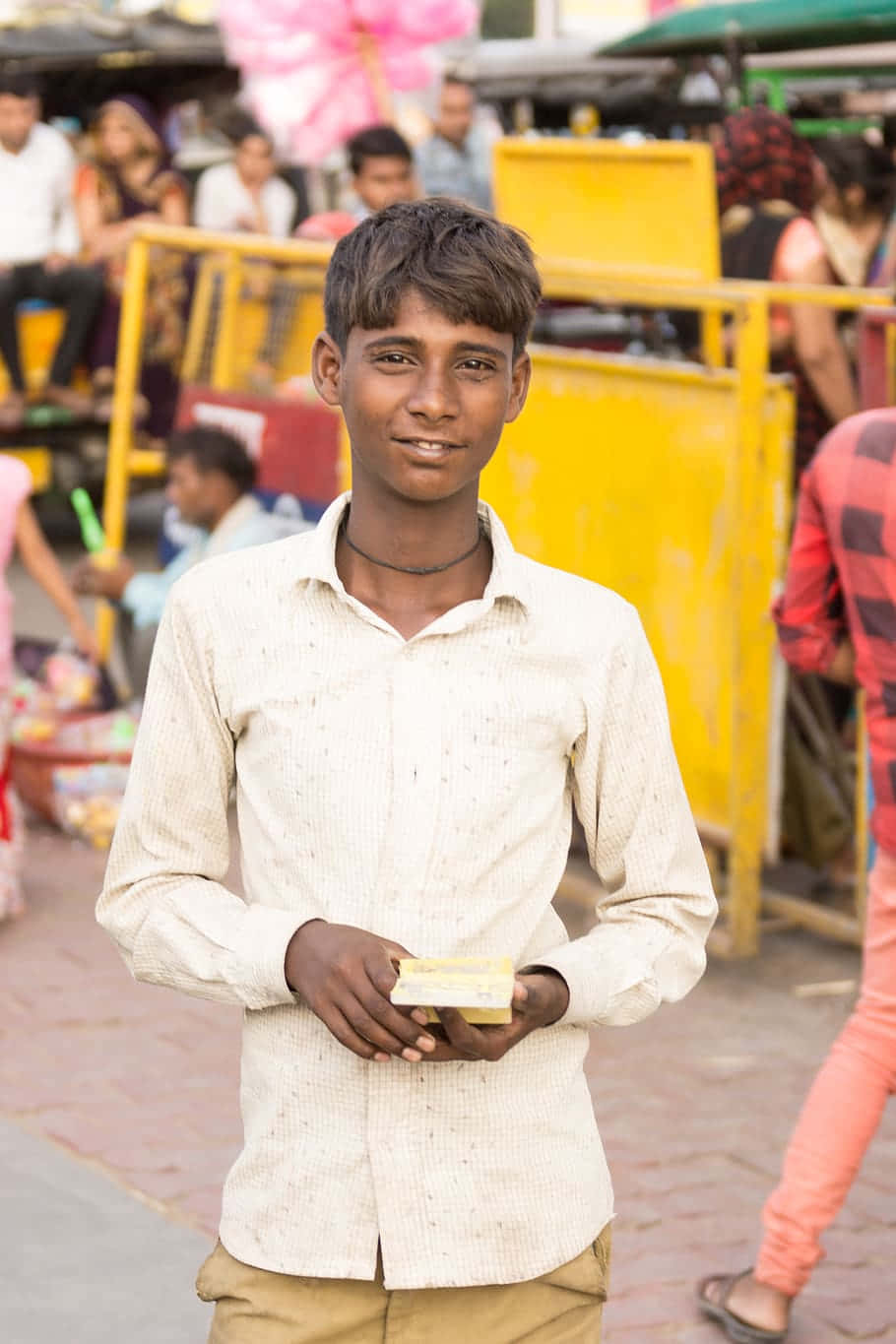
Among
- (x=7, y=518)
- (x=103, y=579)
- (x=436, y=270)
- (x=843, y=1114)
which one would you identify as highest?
(x=436, y=270)

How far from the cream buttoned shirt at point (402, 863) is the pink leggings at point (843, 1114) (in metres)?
1.49

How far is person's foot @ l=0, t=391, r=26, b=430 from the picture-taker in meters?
12.5

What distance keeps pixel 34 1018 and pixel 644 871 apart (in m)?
3.52

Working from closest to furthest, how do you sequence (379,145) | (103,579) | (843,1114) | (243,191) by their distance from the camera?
(843,1114)
(103,579)
(379,145)
(243,191)

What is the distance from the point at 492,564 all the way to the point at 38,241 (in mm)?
11865

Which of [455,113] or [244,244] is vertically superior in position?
[244,244]

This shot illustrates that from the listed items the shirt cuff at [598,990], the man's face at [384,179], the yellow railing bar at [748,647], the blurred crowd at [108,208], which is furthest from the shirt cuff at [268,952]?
the blurred crowd at [108,208]

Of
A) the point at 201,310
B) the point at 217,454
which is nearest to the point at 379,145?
the point at 201,310

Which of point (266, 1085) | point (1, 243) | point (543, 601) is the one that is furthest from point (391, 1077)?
point (1, 243)

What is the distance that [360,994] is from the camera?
77.9 inches

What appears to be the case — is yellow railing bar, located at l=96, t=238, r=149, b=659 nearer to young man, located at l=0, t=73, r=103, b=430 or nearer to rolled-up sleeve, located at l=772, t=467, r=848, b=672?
rolled-up sleeve, located at l=772, t=467, r=848, b=672

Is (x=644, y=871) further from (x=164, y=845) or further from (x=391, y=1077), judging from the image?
(x=164, y=845)

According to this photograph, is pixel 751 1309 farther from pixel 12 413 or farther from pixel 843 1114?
pixel 12 413

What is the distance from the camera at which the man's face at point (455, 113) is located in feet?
46.3
